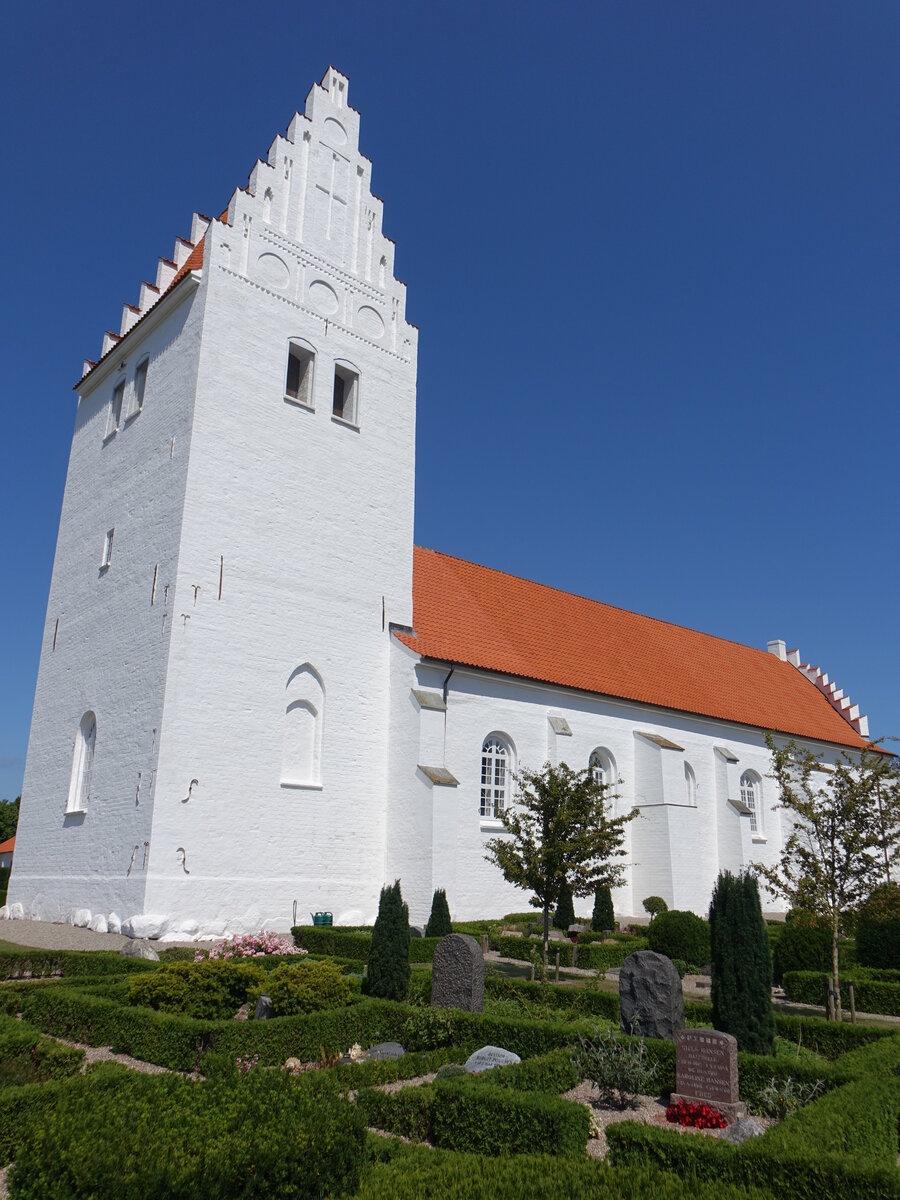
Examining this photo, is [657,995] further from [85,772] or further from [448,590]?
[448,590]

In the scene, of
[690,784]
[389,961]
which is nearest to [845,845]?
[389,961]

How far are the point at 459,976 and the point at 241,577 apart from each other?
32.4 feet

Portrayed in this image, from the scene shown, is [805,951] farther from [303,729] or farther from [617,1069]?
[303,729]

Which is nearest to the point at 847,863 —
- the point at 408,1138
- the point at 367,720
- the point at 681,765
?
the point at 408,1138

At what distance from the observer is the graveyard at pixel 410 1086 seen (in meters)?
4.61

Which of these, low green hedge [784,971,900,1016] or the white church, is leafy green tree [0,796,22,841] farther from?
low green hedge [784,971,900,1016]

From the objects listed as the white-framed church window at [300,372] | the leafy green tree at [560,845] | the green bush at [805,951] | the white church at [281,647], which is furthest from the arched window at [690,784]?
the white-framed church window at [300,372]

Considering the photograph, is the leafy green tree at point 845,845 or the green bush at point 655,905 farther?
the green bush at point 655,905

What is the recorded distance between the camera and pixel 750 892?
30.5 ft

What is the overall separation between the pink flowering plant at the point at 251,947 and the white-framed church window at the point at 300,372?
11.4 metres

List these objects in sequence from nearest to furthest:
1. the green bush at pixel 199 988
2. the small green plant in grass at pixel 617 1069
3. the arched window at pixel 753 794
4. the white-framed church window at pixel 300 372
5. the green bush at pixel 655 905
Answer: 1. the small green plant in grass at pixel 617 1069
2. the green bush at pixel 199 988
3. the white-framed church window at pixel 300 372
4. the green bush at pixel 655 905
5. the arched window at pixel 753 794

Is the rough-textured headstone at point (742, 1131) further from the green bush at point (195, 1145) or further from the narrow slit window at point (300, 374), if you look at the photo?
the narrow slit window at point (300, 374)

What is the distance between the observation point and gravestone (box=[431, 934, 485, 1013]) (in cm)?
1001

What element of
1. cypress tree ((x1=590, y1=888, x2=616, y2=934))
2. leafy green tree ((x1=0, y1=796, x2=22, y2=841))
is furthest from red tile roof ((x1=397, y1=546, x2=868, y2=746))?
leafy green tree ((x1=0, y1=796, x2=22, y2=841))
